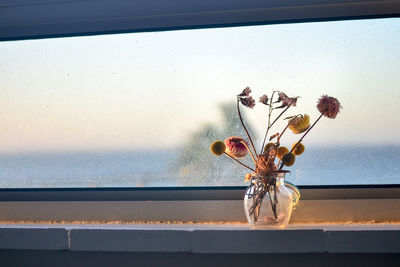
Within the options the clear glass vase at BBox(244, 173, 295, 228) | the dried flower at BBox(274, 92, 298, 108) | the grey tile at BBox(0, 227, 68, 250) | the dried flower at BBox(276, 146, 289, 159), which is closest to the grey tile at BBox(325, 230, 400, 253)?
the clear glass vase at BBox(244, 173, 295, 228)

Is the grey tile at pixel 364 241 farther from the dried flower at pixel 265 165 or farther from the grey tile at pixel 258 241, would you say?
the dried flower at pixel 265 165

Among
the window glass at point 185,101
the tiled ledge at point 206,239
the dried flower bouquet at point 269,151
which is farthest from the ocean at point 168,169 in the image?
the tiled ledge at point 206,239

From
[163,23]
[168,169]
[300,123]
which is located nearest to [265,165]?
[300,123]

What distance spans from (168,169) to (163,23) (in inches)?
17.7

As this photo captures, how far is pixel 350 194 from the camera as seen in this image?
1.69 metres

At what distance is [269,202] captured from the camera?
4.98ft

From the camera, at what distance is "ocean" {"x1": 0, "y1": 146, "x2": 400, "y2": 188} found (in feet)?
5.67

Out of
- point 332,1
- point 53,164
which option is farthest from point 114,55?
point 332,1

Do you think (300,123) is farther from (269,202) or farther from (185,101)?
(185,101)

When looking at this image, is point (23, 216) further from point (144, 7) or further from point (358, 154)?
point (358, 154)

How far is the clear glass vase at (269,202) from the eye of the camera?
4.95 ft

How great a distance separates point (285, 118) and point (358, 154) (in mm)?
250

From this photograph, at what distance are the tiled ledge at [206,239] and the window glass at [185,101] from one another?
0.34 meters

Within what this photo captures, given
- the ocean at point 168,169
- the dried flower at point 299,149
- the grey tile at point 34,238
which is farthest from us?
the ocean at point 168,169
